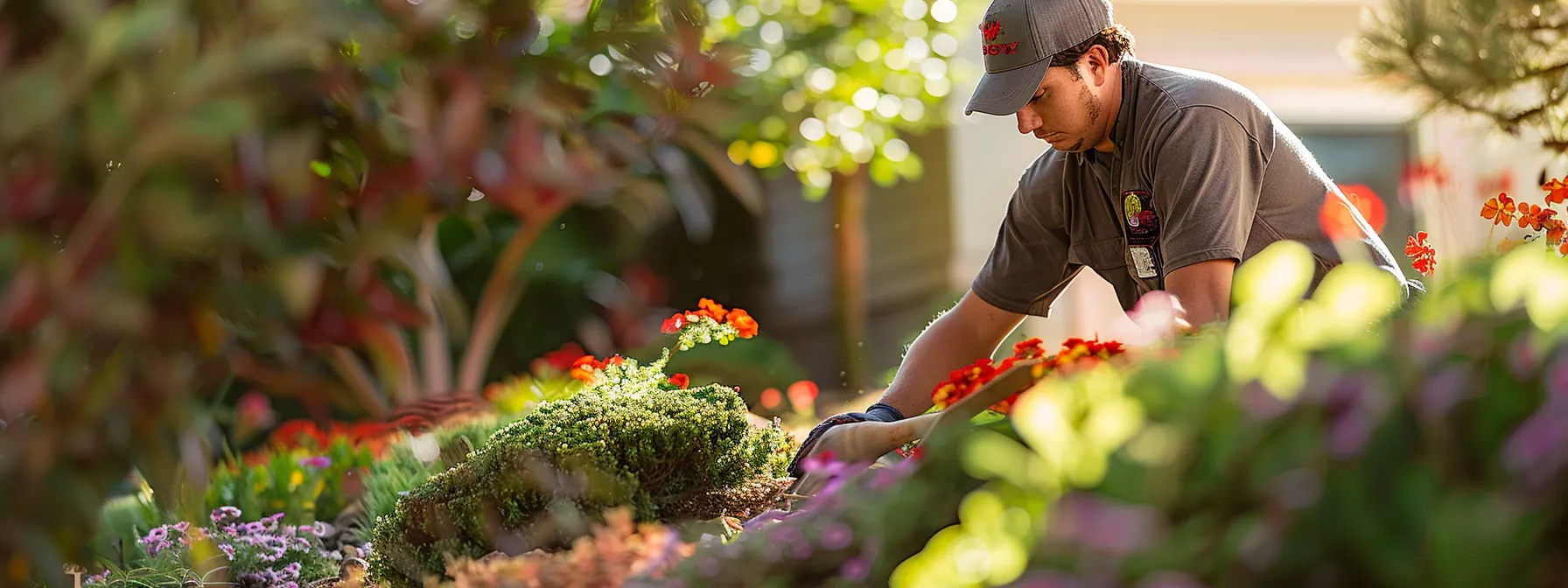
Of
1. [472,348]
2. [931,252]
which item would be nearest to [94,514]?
[472,348]

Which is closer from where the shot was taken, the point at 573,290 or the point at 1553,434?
the point at 1553,434

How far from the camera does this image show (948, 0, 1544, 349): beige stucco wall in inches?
300

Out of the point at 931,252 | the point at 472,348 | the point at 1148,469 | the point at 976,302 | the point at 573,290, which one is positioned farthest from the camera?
the point at 931,252

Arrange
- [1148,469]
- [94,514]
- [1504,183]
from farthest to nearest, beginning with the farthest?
[1504,183]
[1148,469]
[94,514]

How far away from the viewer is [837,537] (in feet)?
4.21

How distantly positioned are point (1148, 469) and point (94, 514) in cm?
62

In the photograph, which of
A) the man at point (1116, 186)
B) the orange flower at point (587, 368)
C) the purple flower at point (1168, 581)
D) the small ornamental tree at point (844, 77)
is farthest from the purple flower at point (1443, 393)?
the small ornamental tree at point (844, 77)

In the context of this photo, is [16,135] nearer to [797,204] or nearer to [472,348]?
[472,348]

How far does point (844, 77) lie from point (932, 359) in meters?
4.51

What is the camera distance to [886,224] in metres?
8.73

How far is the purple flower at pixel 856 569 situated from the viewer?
1.18 metres

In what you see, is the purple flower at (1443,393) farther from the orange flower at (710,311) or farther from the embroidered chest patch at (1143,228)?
the orange flower at (710,311)

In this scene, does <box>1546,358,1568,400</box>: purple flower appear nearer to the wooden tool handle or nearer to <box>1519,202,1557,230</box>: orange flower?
the wooden tool handle

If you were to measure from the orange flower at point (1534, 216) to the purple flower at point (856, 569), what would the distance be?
6.76 feet
